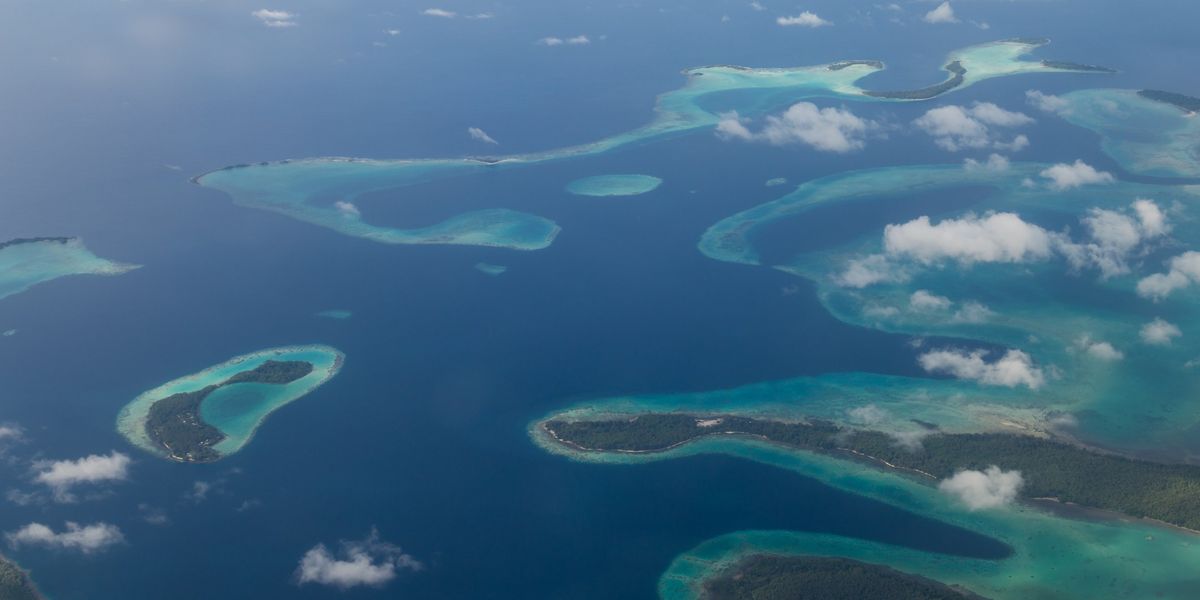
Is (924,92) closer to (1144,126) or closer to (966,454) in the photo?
(1144,126)

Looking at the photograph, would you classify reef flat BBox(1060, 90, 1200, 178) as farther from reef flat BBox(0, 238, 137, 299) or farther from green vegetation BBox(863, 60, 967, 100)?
reef flat BBox(0, 238, 137, 299)

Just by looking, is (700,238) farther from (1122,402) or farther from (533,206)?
(1122,402)


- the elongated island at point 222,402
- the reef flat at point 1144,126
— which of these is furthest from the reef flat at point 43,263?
the reef flat at point 1144,126

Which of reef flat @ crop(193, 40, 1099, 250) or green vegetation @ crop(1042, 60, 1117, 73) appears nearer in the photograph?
reef flat @ crop(193, 40, 1099, 250)

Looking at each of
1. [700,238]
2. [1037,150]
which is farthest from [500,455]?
[1037,150]

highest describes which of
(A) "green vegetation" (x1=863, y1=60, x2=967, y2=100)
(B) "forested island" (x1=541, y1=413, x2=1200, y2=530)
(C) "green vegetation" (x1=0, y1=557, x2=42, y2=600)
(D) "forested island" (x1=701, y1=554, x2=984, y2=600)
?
(A) "green vegetation" (x1=863, y1=60, x2=967, y2=100)

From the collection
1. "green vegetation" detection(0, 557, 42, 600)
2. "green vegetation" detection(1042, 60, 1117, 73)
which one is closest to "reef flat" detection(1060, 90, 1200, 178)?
"green vegetation" detection(1042, 60, 1117, 73)
